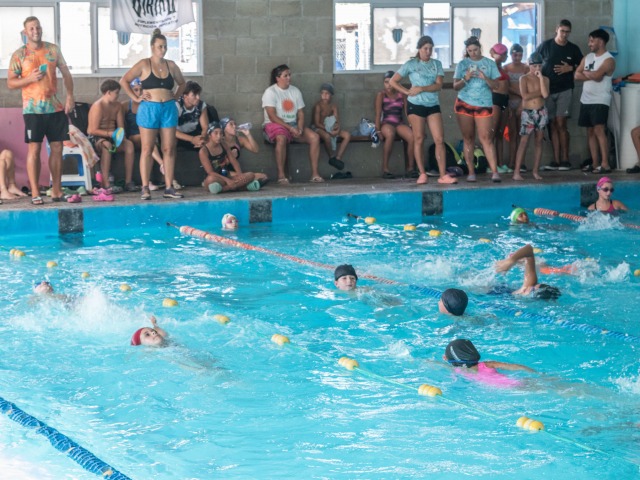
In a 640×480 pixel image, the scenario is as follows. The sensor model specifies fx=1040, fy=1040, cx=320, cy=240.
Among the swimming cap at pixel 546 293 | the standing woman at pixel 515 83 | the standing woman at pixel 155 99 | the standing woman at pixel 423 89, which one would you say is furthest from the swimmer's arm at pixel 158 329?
the standing woman at pixel 515 83

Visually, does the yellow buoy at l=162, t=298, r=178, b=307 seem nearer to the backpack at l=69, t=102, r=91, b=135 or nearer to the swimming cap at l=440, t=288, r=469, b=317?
the swimming cap at l=440, t=288, r=469, b=317

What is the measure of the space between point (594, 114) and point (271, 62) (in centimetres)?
425

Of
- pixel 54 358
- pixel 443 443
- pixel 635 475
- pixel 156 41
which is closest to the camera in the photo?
pixel 635 475

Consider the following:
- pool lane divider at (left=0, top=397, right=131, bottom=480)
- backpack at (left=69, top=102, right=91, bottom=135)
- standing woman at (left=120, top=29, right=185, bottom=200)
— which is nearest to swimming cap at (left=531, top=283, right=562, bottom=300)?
pool lane divider at (left=0, top=397, right=131, bottom=480)

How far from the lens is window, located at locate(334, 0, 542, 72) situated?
45.3ft

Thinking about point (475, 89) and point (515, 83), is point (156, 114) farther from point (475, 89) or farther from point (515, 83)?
point (515, 83)

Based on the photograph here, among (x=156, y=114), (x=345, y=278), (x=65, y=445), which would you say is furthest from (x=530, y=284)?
(x=156, y=114)

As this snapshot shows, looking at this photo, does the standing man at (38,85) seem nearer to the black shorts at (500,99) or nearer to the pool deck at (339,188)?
the pool deck at (339,188)

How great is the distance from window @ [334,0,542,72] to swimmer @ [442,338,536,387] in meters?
8.25

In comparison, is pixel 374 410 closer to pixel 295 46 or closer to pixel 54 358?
pixel 54 358

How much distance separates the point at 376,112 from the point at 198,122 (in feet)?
7.77

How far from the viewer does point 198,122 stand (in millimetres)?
12742

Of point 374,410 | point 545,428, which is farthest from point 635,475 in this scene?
point 374,410

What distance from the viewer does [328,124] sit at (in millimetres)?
13469
